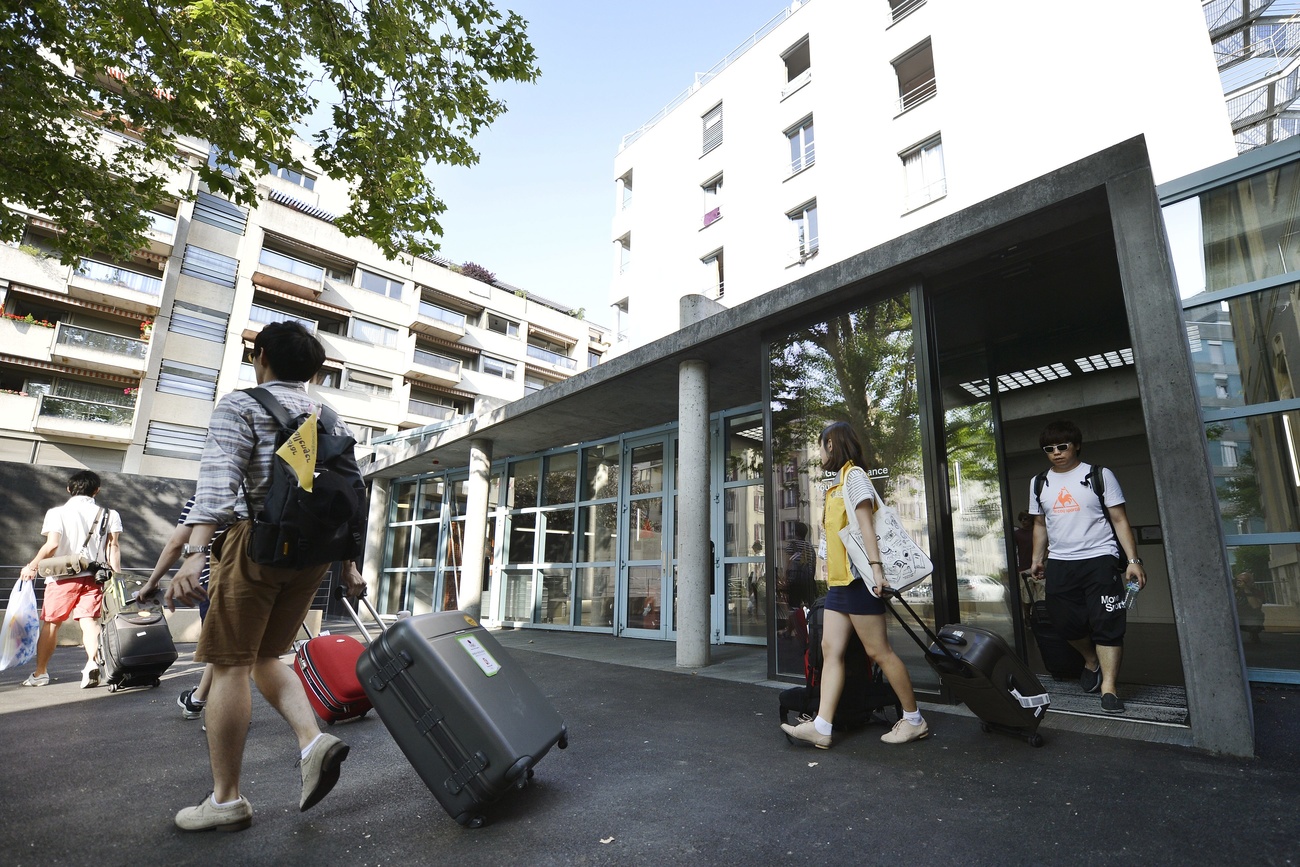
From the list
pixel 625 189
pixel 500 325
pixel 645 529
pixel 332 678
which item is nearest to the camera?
pixel 332 678

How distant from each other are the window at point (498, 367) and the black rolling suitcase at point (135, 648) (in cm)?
2806

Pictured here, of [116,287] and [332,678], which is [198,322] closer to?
[116,287]

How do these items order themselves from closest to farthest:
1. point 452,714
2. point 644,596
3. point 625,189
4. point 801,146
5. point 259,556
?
point 259,556, point 452,714, point 644,596, point 801,146, point 625,189

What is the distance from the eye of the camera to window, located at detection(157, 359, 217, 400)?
74.0ft

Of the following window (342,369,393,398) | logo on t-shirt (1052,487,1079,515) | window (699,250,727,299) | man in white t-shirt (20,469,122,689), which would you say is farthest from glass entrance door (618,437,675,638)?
window (342,369,393,398)

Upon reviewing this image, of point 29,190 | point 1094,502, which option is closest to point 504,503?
point 29,190

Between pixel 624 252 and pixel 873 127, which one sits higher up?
pixel 624 252

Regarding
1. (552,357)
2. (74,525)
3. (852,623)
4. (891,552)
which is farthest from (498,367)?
(891,552)

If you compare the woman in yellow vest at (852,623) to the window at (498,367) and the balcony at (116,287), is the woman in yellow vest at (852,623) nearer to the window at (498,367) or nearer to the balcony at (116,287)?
the balcony at (116,287)

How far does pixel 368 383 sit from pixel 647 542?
73.4 feet

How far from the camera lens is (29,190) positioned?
229 inches

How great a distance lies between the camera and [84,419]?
20688 millimetres

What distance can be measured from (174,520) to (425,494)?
638 centimetres

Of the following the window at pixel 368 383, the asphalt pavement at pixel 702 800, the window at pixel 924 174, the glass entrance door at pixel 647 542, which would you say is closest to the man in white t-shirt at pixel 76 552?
the asphalt pavement at pixel 702 800
